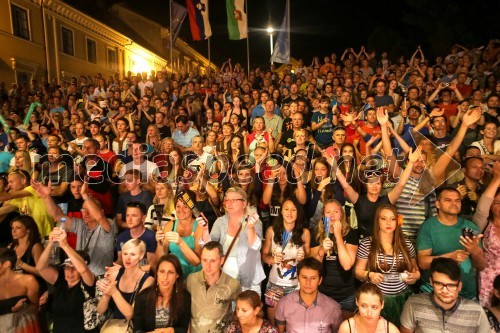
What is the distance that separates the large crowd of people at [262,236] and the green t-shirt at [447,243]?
0.5 inches

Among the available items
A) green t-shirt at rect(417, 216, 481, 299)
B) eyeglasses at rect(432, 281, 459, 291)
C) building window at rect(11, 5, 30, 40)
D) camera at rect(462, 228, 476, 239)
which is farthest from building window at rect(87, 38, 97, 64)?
eyeglasses at rect(432, 281, 459, 291)

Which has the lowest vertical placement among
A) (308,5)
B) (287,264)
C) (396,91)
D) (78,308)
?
(78,308)

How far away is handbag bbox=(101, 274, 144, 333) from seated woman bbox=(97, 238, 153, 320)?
0.01 m

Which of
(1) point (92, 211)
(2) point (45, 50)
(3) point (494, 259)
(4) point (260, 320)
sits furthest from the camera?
(2) point (45, 50)

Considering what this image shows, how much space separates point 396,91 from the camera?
Result: 9672mm

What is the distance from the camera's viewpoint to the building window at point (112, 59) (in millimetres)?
31094

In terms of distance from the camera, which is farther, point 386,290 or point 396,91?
point 396,91

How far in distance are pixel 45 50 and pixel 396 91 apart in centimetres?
2109

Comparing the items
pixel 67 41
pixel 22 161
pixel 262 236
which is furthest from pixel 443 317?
pixel 67 41

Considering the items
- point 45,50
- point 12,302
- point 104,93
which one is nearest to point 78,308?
point 12,302

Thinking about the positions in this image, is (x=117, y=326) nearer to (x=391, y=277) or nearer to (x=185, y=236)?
(x=185, y=236)

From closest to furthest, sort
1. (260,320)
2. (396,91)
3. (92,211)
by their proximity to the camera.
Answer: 1. (260,320)
2. (92,211)
3. (396,91)

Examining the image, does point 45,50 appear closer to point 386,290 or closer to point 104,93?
point 104,93

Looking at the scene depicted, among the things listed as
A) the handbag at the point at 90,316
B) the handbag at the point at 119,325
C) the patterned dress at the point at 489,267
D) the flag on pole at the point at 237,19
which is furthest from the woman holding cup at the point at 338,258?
the flag on pole at the point at 237,19
